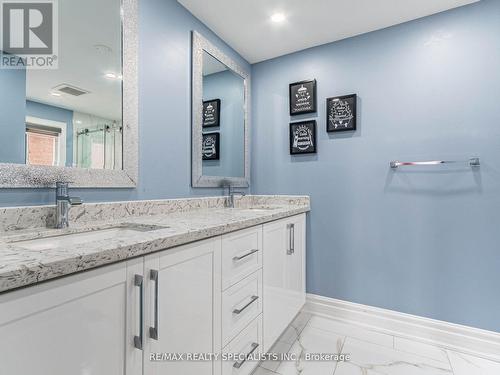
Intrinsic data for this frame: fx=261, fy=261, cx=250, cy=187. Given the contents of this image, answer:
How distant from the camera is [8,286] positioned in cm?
49

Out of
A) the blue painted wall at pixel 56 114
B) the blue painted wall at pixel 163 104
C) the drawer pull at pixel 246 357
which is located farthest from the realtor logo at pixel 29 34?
the drawer pull at pixel 246 357

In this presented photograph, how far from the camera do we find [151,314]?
0.78 m

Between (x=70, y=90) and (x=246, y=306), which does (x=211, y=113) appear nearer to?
(x=70, y=90)

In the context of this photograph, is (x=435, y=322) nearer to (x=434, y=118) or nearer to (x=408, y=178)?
(x=408, y=178)

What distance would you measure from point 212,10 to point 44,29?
1084 mm

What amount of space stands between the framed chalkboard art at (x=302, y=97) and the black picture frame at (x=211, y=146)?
2.45ft

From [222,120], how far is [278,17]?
85 cm

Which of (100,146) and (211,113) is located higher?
(211,113)

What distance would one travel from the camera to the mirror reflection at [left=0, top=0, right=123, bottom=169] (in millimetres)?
1013

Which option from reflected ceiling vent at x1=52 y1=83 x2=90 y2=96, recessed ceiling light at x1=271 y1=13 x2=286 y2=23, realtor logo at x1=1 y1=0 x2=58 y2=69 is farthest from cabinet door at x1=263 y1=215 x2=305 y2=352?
recessed ceiling light at x1=271 y1=13 x2=286 y2=23

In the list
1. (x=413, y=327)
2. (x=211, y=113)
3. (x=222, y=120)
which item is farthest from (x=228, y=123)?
(x=413, y=327)

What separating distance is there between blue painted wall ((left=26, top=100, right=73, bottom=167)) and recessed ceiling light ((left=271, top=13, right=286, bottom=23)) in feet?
4.94

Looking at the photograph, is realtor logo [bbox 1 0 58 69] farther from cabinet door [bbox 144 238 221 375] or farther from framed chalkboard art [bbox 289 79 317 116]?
framed chalkboard art [bbox 289 79 317 116]

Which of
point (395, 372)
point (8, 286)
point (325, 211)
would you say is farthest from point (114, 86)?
point (395, 372)
